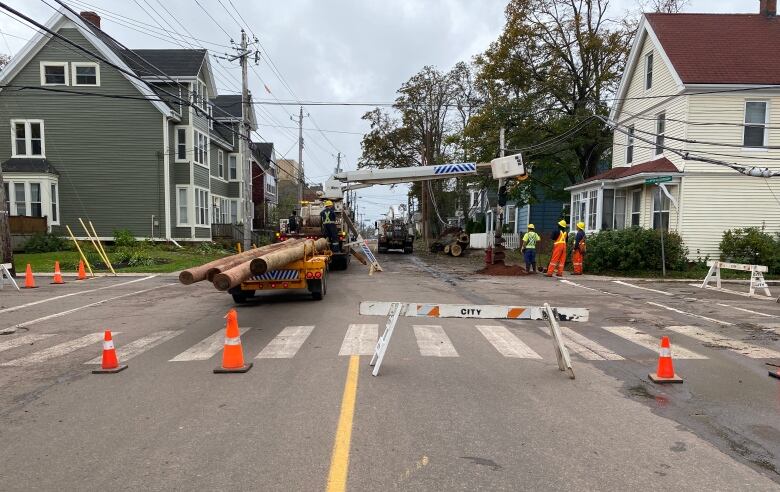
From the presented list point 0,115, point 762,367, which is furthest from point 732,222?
point 0,115

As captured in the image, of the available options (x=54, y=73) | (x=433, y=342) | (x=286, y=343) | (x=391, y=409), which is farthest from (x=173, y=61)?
(x=391, y=409)

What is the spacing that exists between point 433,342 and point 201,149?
28.0 m

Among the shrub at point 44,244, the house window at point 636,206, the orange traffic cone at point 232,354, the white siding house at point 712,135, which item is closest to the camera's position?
the orange traffic cone at point 232,354

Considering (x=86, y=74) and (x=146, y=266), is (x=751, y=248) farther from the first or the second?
(x=86, y=74)

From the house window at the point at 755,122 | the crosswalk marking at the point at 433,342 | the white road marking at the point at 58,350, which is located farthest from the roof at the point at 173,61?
the house window at the point at 755,122

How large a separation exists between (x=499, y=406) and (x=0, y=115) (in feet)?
106

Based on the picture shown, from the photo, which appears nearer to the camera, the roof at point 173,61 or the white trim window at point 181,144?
the white trim window at point 181,144

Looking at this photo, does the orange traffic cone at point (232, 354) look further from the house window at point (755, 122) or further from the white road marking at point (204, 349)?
the house window at point (755, 122)

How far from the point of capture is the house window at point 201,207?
104 ft

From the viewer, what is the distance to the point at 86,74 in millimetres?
29016

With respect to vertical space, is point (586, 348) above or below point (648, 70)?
below

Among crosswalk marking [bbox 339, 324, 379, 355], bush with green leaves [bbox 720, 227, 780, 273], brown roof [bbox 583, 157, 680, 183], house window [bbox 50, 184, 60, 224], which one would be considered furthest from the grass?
bush with green leaves [bbox 720, 227, 780, 273]

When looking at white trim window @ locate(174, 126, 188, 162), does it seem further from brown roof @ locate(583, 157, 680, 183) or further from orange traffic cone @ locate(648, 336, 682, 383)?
orange traffic cone @ locate(648, 336, 682, 383)

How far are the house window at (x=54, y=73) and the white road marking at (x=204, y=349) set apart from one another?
1032 inches
